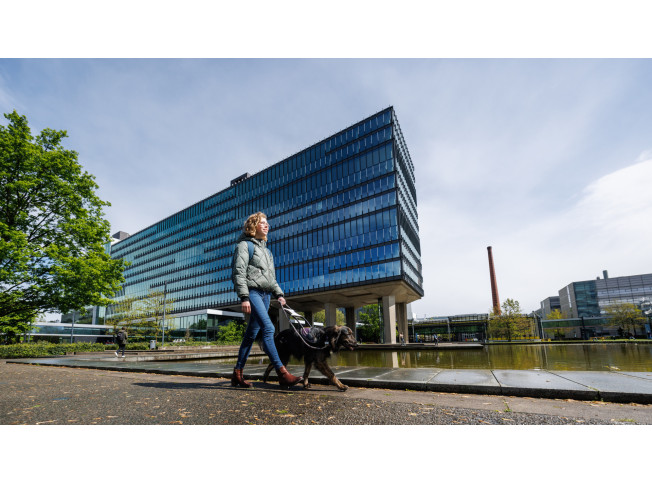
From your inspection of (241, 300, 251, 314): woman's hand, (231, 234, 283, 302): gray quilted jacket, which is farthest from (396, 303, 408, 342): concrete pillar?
(241, 300, 251, 314): woman's hand

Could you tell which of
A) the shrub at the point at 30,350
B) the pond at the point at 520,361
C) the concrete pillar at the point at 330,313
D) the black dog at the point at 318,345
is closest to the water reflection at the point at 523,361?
the pond at the point at 520,361

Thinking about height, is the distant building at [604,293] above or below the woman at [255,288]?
above

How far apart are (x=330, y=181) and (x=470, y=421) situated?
43.4m

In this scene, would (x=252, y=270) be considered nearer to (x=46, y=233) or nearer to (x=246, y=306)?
(x=246, y=306)

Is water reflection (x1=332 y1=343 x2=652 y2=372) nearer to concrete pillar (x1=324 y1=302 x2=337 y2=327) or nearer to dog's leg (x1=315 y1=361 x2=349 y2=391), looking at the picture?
dog's leg (x1=315 y1=361 x2=349 y2=391)

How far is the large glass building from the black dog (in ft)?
104

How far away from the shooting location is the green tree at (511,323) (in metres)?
54.8

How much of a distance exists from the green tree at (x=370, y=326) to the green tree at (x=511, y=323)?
21.7 m

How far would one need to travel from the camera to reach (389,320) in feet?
126

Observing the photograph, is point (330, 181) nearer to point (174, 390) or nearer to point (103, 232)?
point (103, 232)

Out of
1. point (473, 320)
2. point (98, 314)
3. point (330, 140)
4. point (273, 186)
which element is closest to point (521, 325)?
point (473, 320)

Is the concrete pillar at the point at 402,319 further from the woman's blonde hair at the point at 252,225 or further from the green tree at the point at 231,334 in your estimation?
the woman's blonde hair at the point at 252,225

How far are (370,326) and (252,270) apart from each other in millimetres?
50653

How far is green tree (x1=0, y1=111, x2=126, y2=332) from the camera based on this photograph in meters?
15.3
